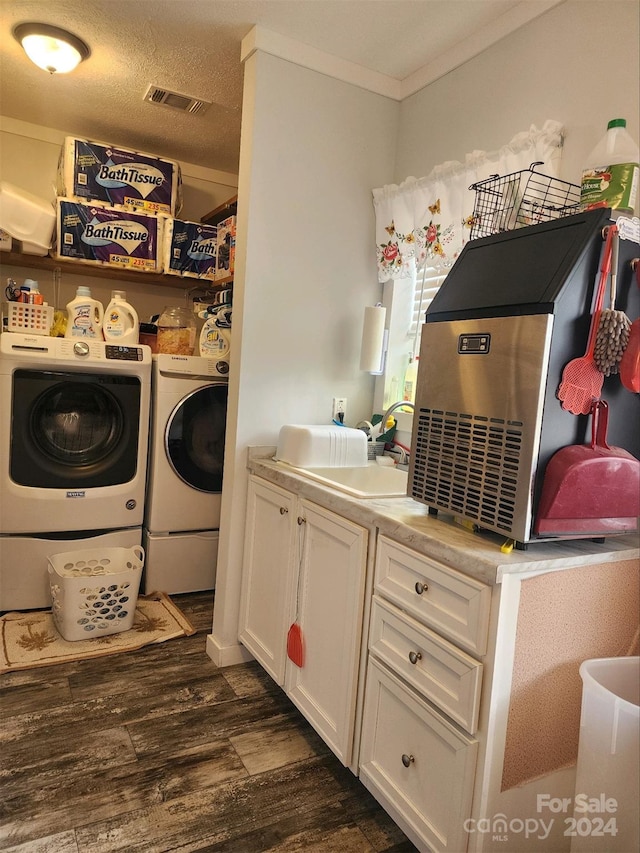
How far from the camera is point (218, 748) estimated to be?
178cm

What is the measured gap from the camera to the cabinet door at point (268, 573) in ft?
6.30

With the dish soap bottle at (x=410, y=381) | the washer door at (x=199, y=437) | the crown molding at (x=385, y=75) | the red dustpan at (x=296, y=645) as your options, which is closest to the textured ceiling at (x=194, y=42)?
the crown molding at (x=385, y=75)

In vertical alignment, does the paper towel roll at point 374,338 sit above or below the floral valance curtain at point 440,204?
below

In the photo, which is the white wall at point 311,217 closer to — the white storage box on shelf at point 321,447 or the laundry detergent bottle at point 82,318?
the white storage box on shelf at point 321,447

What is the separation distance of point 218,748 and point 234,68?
8.41ft

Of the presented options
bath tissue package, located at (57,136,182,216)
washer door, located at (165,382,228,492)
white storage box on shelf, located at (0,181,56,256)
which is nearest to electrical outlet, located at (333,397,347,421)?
washer door, located at (165,382,228,492)

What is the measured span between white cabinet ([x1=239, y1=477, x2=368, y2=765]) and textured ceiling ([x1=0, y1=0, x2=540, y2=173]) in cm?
164

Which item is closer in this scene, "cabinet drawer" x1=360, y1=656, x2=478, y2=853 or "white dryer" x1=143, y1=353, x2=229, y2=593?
"cabinet drawer" x1=360, y1=656, x2=478, y2=853

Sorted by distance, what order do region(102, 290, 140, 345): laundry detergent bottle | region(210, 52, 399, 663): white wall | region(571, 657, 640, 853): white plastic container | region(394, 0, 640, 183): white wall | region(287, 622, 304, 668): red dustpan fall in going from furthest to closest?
region(102, 290, 140, 345): laundry detergent bottle
region(210, 52, 399, 663): white wall
region(287, 622, 304, 668): red dustpan
region(394, 0, 640, 183): white wall
region(571, 657, 640, 853): white plastic container

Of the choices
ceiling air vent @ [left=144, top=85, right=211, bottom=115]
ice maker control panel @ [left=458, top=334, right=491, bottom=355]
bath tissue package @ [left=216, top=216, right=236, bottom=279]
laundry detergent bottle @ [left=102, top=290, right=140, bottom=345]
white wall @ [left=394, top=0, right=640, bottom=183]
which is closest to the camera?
ice maker control panel @ [left=458, top=334, right=491, bottom=355]

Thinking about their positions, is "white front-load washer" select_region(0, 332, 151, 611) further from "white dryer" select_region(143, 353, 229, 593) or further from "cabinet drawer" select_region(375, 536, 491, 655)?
"cabinet drawer" select_region(375, 536, 491, 655)

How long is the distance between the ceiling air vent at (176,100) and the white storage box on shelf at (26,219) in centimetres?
74

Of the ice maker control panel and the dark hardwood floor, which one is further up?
the ice maker control panel

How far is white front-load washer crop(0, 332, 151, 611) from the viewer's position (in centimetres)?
Result: 250
